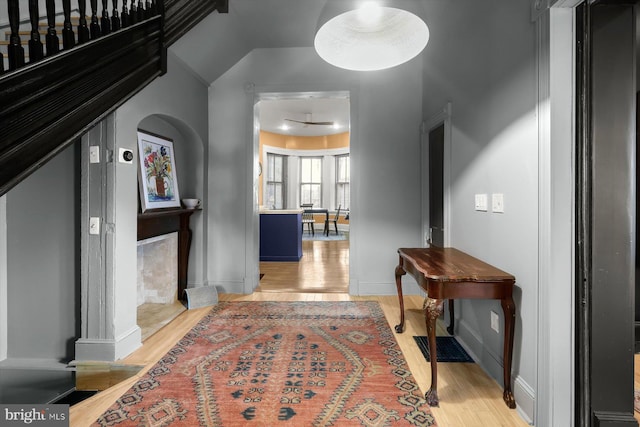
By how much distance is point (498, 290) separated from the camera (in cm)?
183

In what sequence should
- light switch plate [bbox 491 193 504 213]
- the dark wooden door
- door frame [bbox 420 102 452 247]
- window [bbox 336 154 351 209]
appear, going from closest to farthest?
light switch plate [bbox 491 193 504 213], door frame [bbox 420 102 452 247], the dark wooden door, window [bbox 336 154 351 209]

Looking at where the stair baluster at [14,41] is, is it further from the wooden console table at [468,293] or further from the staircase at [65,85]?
the wooden console table at [468,293]

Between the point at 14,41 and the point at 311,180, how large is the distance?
10028 millimetres

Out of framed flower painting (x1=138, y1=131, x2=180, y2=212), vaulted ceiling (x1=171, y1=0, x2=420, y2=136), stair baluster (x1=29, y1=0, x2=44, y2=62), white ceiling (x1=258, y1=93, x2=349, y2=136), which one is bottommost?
framed flower painting (x1=138, y1=131, x2=180, y2=212)

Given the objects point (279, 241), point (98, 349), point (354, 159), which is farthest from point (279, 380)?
point (279, 241)

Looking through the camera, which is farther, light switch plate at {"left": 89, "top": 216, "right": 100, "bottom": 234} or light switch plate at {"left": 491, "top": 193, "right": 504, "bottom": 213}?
light switch plate at {"left": 89, "top": 216, "right": 100, "bottom": 234}

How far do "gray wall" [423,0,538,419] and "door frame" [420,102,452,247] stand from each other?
0.23 ft

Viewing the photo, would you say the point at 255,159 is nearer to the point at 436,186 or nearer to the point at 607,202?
the point at 436,186

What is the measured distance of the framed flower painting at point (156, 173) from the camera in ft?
9.63

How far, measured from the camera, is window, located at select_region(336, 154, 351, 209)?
10.9 metres

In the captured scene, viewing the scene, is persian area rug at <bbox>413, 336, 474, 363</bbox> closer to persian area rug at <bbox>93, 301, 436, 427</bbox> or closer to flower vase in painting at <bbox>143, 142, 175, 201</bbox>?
persian area rug at <bbox>93, 301, 436, 427</bbox>

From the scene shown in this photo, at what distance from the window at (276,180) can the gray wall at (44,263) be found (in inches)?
308

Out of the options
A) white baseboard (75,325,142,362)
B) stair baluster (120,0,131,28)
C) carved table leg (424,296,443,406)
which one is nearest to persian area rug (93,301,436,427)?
carved table leg (424,296,443,406)

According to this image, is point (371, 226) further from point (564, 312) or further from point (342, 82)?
point (564, 312)
